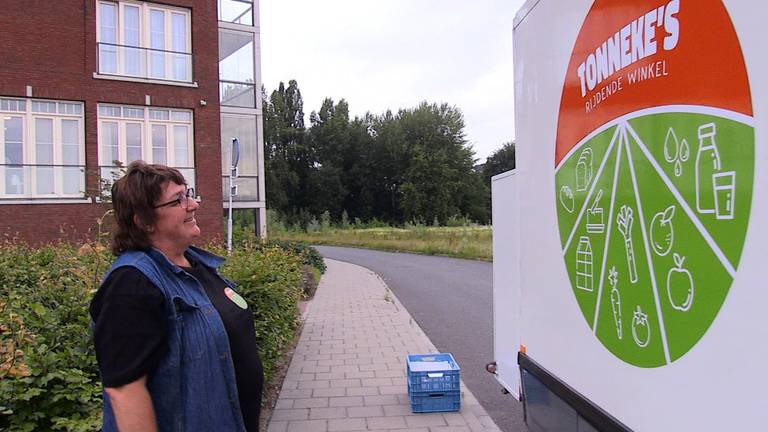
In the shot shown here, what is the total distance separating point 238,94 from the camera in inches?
836

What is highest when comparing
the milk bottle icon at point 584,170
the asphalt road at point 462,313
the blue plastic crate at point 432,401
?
the milk bottle icon at point 584,170

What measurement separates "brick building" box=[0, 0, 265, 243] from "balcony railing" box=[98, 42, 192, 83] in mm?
30

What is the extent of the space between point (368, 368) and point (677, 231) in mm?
5509

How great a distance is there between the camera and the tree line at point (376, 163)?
7144 cm

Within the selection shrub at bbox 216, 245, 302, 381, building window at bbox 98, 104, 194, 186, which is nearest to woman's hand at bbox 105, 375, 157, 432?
shrub at bbox 216, 245, 302, 381

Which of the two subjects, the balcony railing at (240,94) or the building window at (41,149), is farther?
the balcony railing at (240,94)

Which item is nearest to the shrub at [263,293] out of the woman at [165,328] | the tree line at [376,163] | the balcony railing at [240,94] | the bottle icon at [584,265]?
the woman at [165,328]

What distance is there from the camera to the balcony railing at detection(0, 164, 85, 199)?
634 inches

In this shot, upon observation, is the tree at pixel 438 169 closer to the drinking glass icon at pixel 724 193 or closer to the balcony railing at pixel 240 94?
the balcony railing at pixel 240 94

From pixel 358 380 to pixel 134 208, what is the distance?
4.59 m

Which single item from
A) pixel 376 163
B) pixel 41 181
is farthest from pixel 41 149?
pixel 376 163

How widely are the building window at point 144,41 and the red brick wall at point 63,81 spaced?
284 millimetres

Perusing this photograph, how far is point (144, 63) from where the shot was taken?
57.8ft

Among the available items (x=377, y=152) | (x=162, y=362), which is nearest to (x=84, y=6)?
(x=162, y=362)
